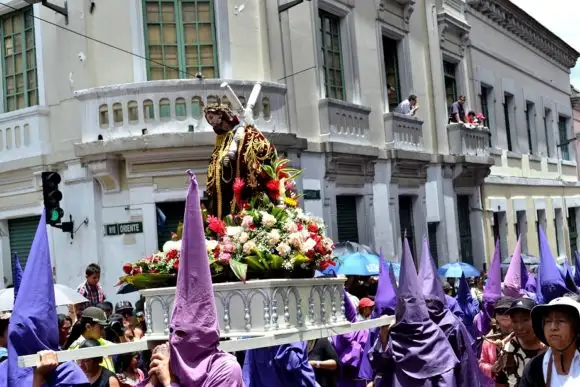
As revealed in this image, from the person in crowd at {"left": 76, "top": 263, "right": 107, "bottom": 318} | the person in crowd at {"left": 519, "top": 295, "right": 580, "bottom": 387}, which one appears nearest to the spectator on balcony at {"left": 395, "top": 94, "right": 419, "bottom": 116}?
the person in crowd at {"left": 76, "top": 263, "right": 107, "bottom": 318}

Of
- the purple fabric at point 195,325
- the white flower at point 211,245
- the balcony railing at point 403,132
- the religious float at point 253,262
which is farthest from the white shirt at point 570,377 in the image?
the balcony railing at point 403,132

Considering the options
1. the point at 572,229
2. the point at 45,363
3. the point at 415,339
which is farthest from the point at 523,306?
the point at 572,229

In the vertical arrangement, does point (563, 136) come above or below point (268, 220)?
above

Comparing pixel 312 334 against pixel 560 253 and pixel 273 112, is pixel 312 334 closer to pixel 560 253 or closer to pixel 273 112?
pixel 273 112

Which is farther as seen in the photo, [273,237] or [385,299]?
[385,299]

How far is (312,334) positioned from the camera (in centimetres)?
552

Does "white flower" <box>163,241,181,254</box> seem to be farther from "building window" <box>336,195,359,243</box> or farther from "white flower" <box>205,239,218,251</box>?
"building window" <box>336,195,359,243</box>

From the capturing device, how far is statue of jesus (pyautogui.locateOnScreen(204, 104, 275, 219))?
648 centimetres

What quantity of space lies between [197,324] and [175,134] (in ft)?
30.1

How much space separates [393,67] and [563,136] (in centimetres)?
1555

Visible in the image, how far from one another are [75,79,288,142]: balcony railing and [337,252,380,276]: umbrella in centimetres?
292

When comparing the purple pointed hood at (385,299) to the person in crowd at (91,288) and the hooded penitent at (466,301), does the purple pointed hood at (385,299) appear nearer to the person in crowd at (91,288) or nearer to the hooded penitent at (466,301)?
the hooded penitent at (466,301)

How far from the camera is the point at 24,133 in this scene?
47.9 feet

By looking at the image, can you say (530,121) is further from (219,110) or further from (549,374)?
(549,374)
